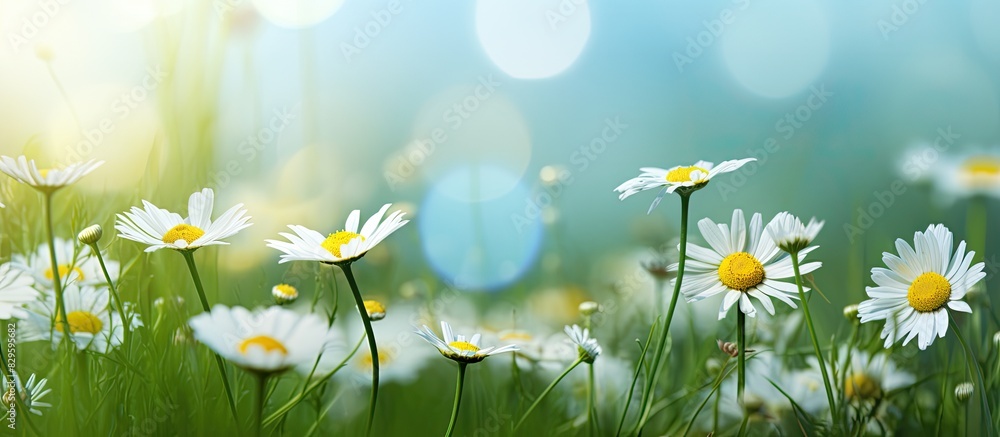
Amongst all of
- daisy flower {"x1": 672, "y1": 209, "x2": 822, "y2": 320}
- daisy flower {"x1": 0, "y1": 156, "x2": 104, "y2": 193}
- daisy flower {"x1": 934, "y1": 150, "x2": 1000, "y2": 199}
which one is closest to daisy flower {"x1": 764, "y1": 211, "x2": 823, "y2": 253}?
daisy flower {"x1": 672, "y1": 209, "x2": 822, "y2": 320}

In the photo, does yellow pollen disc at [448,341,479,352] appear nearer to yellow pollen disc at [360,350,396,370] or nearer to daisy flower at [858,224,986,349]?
daisy flower at [858,224,986,349]

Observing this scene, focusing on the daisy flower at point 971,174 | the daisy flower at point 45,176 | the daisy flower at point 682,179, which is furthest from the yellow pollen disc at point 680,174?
the daisy flower at point 971,174

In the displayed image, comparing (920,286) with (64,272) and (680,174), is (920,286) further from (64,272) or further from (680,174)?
(64,272)

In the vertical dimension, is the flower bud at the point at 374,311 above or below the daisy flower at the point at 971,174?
below

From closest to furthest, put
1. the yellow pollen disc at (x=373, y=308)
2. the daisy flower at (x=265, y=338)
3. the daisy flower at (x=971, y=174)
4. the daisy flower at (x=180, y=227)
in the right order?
1. the daisy flower at (x=265, y=338)
2. the daisy flower at (x=180, y=227)
3. the yellow pollen disc at (x=373, y=308)
4. the daisy flower at (x=971, y=174)

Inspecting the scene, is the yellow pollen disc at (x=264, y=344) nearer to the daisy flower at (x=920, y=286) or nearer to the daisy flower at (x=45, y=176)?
the daisy flower at (x=45, y=176)

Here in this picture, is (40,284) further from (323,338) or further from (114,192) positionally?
(323,338)
